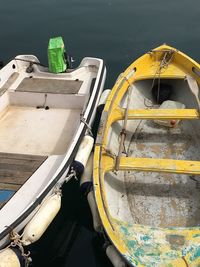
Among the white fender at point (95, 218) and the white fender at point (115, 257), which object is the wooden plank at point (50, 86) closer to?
the white fender at point (95, 218)

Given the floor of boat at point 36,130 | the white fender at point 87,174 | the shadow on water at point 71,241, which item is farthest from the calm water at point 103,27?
the shadow on water at point 71,241

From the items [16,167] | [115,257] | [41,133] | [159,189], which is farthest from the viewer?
[41,133]

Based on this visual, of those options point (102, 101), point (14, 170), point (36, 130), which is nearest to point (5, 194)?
point (14, 170)

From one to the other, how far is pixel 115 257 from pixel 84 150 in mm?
2330

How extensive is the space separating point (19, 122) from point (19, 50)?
5.27 m

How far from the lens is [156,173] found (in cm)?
750

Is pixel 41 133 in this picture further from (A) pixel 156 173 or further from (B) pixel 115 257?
(B) pixel 115 257

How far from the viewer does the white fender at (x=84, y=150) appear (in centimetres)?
677

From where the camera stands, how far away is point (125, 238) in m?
5.31

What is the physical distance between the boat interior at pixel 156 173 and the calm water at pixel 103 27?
95.0 inches

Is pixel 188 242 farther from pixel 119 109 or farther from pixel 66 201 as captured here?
pixel 119 109

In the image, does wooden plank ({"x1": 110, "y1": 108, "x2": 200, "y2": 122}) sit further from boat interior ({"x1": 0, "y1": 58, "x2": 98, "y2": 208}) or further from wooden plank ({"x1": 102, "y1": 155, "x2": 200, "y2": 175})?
wooden plank ({"x1": 102, "y1": 155, "x2": 200, "y2": 175})

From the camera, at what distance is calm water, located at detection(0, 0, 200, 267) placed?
508 inches

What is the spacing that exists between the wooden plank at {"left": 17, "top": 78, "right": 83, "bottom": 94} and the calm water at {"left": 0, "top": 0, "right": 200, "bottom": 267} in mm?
2406
